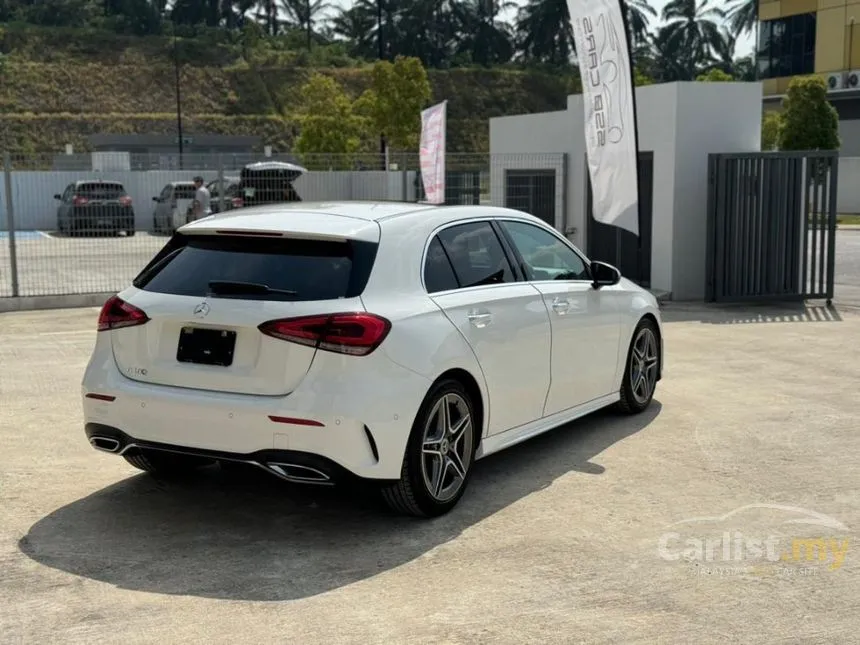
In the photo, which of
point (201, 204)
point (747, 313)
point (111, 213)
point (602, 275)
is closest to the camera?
point (602, 275)

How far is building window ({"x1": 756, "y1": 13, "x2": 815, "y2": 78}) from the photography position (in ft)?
174

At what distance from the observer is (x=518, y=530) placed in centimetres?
534

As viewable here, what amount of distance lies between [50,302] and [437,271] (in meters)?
10.6

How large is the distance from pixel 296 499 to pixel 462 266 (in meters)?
1.60

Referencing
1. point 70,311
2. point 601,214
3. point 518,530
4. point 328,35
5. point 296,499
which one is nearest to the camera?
point 518,530

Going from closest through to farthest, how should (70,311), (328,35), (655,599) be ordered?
(655,599) → (70,311) → (328,35)

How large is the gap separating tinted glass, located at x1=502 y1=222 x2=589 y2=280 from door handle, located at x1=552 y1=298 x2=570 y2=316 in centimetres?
17

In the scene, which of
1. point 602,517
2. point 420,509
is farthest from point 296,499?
point 602,517

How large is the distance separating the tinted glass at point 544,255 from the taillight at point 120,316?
2.35 m

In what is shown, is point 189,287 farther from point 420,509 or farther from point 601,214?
point 601,214

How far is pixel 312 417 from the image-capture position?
4.86 metres

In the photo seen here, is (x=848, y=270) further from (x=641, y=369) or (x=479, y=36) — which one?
(x=479, y=36)

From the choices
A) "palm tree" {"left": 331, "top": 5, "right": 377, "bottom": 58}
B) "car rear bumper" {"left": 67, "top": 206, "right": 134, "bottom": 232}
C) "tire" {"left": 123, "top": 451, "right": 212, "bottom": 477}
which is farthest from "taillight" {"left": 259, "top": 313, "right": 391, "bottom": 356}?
"palm tree" {"left": 331, "top": 5, "right": 377, "bottom": 58}

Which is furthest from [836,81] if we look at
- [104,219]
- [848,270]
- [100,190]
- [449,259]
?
[449,259]
